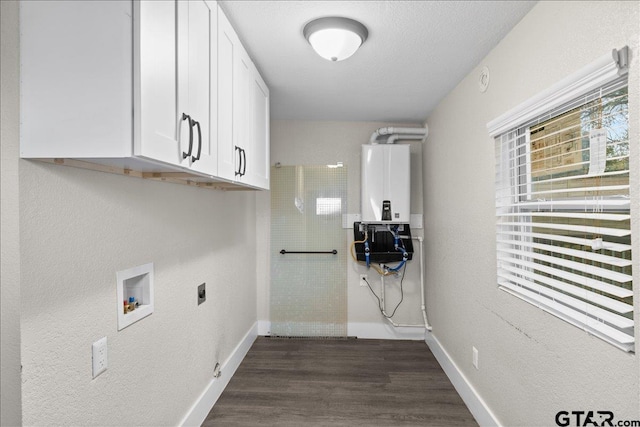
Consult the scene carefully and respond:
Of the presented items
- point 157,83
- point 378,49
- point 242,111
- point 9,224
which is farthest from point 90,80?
point 378,49

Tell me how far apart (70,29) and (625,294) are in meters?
1.85

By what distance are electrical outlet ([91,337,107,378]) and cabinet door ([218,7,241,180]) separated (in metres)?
0.79

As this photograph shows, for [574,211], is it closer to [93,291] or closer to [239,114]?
[239,114]

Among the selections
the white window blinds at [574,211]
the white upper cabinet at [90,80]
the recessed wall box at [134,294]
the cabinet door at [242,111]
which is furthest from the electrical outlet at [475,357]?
the white upper cabinet at [90,80]

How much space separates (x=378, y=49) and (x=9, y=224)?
6.31 ft

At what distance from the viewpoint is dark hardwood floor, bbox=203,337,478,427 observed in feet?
7.38

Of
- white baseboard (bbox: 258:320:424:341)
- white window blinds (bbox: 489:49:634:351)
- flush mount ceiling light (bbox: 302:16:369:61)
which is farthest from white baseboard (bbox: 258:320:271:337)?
flush mount ceiling light (bbox: 302:16:369:61)

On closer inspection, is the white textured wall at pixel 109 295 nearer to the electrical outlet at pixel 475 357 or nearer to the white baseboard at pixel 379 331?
the white baseboard at pixel 379 331

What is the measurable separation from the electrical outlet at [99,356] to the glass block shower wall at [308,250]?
8.06 feet

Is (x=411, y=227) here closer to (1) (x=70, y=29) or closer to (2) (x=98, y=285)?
(2) (x=98, y=285)

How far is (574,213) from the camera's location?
4.61ft

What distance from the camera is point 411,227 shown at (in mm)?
3633

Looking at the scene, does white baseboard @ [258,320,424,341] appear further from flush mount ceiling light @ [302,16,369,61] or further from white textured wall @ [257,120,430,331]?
flush mount ceiling light @ [302,16,369,61]

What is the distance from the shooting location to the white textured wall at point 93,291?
95cm
